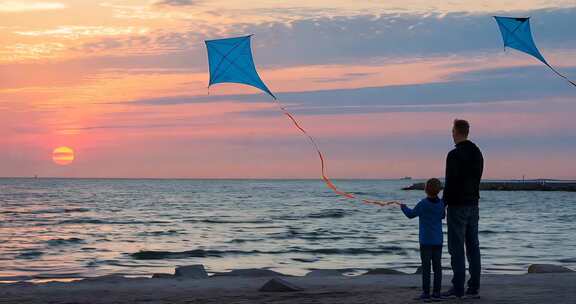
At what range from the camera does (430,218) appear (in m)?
9.69

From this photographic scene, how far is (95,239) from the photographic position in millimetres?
34625

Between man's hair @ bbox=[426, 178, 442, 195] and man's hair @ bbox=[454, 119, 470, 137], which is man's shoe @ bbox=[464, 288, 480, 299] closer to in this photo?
man's hair @ bbox=[426, 178, 442, 195]

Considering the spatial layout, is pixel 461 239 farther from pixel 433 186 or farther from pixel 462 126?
pixel 462 126

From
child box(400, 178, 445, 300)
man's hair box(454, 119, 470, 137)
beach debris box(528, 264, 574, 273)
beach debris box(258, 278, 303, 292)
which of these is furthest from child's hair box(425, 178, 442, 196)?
beach debris box(528, 264, 574, 273)

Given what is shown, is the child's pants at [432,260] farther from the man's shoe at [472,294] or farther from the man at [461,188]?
the man's shoe at [472,294]

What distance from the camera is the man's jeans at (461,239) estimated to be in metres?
9.60

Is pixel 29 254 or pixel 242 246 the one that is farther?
pixel 242 246

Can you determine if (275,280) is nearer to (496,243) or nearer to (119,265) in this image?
(119,265)

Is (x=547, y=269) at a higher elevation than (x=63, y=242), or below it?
higher

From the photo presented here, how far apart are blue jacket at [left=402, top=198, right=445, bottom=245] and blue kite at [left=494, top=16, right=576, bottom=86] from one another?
19.3 feet

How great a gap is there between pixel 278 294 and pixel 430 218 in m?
2.79

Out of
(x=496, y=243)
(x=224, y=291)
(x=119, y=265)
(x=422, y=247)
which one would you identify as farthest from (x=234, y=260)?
(x=422, y=247)

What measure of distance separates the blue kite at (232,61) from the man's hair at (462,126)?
15.5 ft

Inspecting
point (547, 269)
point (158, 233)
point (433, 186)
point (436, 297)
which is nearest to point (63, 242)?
point (158, 233)
